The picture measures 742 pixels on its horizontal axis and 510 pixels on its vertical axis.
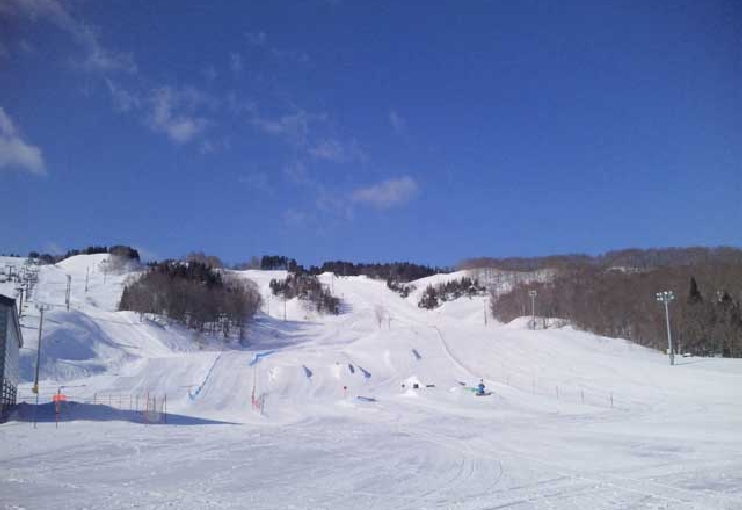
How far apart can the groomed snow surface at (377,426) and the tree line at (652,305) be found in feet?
40.2

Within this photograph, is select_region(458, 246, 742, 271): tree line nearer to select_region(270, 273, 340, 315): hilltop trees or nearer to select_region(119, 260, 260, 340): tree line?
select_region(270, 273, 340, 315): hilltop trees

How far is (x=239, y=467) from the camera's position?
14.3m

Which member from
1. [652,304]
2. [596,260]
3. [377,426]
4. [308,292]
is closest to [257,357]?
[377,426]

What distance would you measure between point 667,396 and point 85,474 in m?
34.7

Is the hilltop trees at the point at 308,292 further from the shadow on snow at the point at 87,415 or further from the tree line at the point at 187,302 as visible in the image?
the shadow on snow at the point at 87,415

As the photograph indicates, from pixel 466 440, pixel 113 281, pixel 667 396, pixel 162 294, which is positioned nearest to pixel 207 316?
pixel 162 294

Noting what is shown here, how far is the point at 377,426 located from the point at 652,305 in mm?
71992

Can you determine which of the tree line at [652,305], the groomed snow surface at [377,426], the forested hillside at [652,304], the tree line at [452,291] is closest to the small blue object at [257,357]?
the groomed snow surface at [377,426]

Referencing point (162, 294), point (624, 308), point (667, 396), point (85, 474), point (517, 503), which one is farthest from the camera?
point (624, 308)

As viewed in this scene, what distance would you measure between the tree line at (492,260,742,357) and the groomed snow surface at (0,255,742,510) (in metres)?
12.3

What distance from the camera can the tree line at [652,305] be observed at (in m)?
70.0

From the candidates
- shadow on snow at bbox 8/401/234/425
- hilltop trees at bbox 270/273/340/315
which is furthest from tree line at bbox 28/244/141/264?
shadow on snow at bbox 8/401/234/425

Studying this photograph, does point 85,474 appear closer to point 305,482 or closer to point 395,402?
point 305,482

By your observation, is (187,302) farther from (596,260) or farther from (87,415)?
(596,260)
